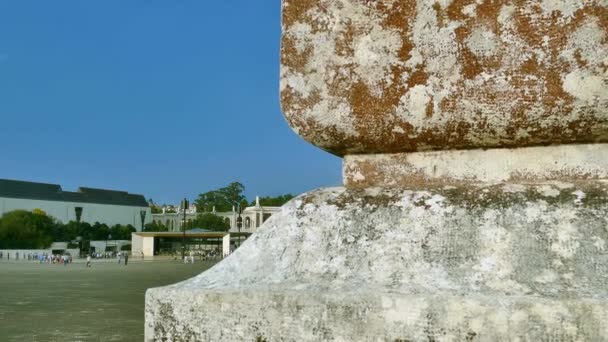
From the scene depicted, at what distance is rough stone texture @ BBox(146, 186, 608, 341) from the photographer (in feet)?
4.17

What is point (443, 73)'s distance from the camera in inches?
63.5

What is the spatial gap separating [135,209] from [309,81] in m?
146

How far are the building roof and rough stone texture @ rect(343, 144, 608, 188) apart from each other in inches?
5028

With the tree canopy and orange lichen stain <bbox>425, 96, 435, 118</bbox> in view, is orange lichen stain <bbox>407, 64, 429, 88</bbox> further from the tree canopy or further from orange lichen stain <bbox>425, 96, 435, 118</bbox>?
the tree canopy

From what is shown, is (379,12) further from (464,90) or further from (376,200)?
(376,200)

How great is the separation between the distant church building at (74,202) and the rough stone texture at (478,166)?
390 ft

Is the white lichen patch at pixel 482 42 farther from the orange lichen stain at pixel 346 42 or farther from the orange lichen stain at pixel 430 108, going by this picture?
the orange lichen stain at pixel 346 42

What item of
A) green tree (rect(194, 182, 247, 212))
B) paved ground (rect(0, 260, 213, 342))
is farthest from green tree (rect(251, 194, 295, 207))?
paved ground (rect(0, 260, 213, 342))

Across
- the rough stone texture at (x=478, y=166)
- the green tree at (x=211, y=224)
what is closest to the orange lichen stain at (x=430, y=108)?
the rough stone texture at (x=478, y=166)

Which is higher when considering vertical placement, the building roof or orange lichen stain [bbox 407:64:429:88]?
the building roof

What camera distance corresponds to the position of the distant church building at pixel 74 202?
120500 millimetres

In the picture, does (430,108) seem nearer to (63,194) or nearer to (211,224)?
(211,224)

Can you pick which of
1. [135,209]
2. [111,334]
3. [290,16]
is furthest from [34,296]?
[135,209]

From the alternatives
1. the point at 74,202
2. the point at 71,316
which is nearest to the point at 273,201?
the point at 74,202
